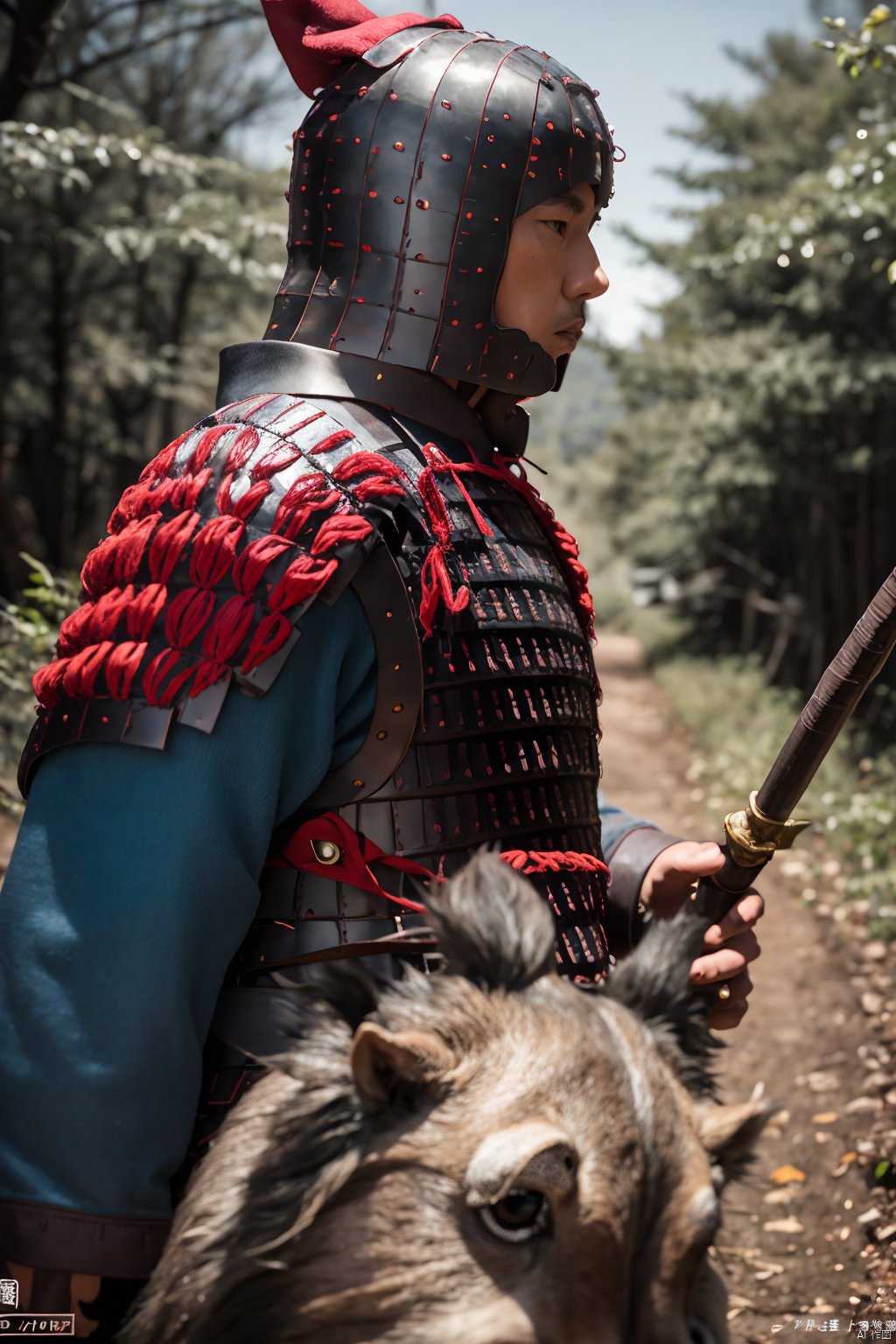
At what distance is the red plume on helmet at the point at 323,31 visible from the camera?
2068mm

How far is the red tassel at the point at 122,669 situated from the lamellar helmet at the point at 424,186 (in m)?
0.69

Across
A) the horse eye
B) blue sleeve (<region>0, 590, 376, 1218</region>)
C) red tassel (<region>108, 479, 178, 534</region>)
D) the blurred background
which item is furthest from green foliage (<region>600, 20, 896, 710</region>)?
the horse eye

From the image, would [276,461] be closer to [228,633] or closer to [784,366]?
[228,633]

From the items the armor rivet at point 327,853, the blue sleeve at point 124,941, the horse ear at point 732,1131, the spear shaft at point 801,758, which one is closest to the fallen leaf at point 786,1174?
the spear shaft at point 801,758

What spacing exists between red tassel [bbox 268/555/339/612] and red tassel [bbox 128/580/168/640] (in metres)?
0.16

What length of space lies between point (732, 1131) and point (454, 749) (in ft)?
2.18

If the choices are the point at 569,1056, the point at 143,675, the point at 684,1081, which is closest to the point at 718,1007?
the point at 684,1081

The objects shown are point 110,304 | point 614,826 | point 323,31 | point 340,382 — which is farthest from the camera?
point 110,304

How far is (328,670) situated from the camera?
1708 mm

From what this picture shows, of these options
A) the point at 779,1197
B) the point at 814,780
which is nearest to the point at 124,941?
the point at 779,1197

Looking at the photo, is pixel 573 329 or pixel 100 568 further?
pixel 573 329

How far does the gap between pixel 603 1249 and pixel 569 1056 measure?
0.66 ft

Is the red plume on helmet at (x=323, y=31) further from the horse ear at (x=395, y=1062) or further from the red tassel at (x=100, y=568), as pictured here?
the horse ear at (x=395, y=1062)

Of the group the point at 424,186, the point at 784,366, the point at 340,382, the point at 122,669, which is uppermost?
the point at 784,366
